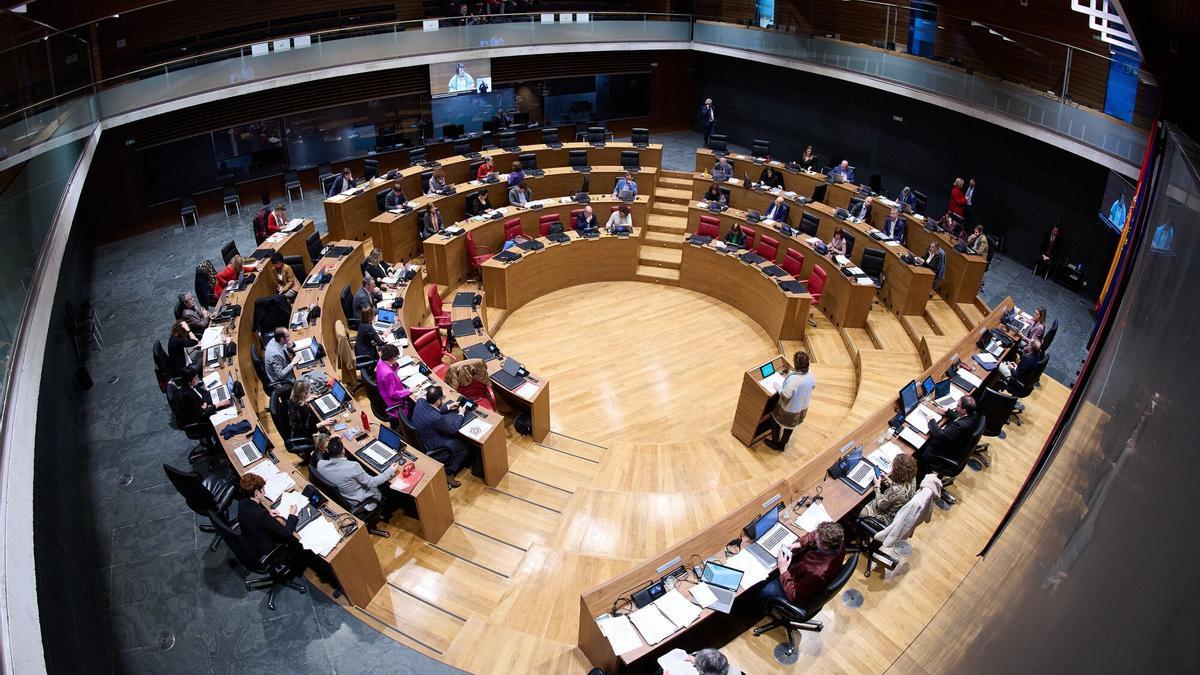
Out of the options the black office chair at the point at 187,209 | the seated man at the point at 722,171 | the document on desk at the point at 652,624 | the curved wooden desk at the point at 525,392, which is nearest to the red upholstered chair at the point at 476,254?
the curved wooden desk at the point at 525,392

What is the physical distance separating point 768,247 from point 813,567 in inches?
323

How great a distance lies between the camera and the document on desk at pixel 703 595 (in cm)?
544

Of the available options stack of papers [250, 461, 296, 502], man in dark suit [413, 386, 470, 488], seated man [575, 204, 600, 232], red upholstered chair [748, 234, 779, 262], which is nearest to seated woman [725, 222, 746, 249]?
red upholstered chair [748, 234, 779, 262]

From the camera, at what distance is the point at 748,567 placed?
5773 mm

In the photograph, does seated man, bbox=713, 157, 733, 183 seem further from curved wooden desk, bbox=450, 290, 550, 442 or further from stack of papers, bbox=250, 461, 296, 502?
stack of papers, bbox=250, 461, 296, 502

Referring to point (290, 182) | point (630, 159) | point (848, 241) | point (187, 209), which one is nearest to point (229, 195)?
point (187, 209)

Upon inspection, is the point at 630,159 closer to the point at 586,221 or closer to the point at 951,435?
the point at 586,221

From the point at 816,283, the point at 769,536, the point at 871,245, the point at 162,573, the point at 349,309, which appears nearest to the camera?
the point at 769,536

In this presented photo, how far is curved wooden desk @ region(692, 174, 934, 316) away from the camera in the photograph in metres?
11.2

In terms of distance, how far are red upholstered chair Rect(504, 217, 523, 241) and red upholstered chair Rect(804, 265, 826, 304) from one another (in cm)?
503

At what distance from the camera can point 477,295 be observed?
34.7 ft

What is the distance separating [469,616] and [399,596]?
69cm

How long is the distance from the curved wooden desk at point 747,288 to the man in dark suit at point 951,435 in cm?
401

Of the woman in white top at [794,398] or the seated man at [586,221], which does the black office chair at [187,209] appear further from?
the woman in white top at [794,398]
